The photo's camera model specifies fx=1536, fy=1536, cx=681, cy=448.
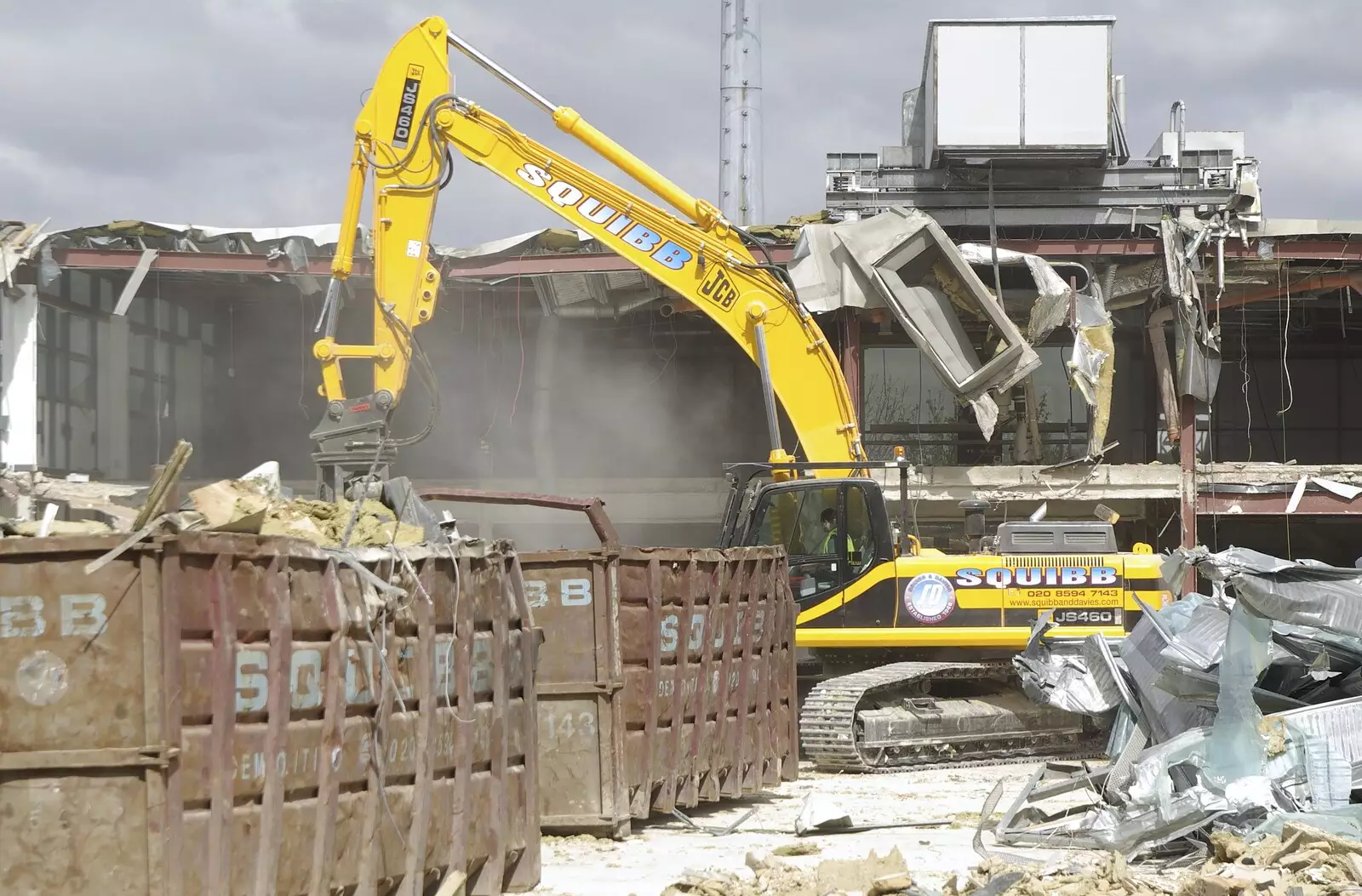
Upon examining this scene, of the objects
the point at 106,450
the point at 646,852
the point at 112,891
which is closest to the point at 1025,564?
the point at 646,852

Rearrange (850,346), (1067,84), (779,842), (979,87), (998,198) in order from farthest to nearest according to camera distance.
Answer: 1. (998,198)
2. (979,87)
3. (1067,84)
4. (850,346)
5. (779,842)

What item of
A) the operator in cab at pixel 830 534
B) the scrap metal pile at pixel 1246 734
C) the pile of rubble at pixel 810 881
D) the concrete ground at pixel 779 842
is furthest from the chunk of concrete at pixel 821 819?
the operator in cab at pixel 830 534

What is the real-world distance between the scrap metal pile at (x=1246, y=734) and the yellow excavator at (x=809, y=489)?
3.31 metres

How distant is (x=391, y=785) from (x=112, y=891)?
150cm

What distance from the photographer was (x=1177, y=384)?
21.6 metres

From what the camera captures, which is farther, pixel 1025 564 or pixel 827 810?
pixel 1025 564

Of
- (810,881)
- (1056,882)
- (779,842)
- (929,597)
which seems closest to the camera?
(1056,882)

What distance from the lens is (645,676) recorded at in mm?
9602

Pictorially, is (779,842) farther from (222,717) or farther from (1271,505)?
(1271,505)

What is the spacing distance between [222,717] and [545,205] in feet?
34.3

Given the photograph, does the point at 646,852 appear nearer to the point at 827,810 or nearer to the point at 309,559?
the point at 827,810

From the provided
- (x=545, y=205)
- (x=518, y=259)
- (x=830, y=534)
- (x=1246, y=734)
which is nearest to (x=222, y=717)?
(x=1246, y=734)

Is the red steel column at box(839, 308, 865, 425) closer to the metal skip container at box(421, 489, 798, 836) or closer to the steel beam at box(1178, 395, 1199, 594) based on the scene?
the steel beam at box(1178, 395, 1199, 594)

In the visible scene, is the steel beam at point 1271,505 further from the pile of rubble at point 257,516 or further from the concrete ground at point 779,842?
the pile of rubble at point 257,516
